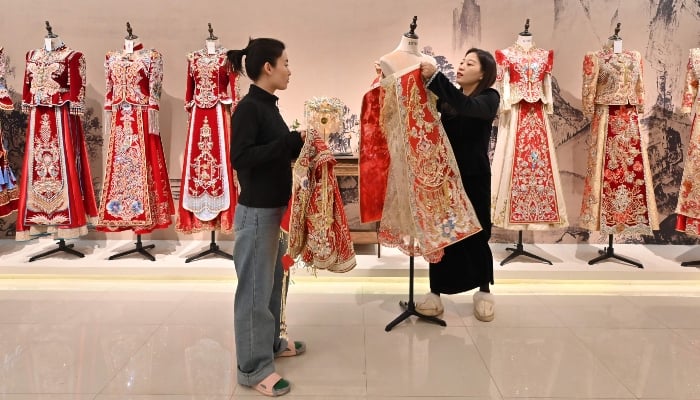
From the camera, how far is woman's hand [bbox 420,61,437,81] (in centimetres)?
251

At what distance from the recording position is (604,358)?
2.55 metres

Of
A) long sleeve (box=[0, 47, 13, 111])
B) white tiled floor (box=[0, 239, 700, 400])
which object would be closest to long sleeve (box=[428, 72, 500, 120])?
white tiled floor (box=[0, 239, 700, 400])

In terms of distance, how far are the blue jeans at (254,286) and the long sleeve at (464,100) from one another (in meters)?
1.02

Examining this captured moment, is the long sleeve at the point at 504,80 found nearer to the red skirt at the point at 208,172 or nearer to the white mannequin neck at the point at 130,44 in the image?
the red skirt at the point at 208,172

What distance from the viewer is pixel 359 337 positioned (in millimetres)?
2812

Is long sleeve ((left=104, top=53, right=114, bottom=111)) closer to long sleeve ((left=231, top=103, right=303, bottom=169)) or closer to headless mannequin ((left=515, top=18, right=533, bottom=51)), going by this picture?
long sleeve ((left=231, top=103, right=303, bottom=169))

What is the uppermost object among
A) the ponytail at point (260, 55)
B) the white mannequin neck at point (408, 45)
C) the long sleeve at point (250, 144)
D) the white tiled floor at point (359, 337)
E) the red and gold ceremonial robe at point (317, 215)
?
the white mannequin neck at point (408, 45)

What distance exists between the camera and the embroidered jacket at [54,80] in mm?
3914

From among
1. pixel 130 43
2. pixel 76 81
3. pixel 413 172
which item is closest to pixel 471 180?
pixel 413 172

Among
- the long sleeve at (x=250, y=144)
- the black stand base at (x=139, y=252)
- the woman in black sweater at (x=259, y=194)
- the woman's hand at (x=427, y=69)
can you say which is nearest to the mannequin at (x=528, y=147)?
the woman's hand at (x=427, y=69)

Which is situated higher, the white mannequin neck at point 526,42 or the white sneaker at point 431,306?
the white mannequin neck at point 526,42

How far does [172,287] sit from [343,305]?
133 cm

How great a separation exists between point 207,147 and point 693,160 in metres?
3.87

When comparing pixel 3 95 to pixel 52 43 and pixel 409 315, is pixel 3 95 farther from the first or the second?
pixel 409 315
